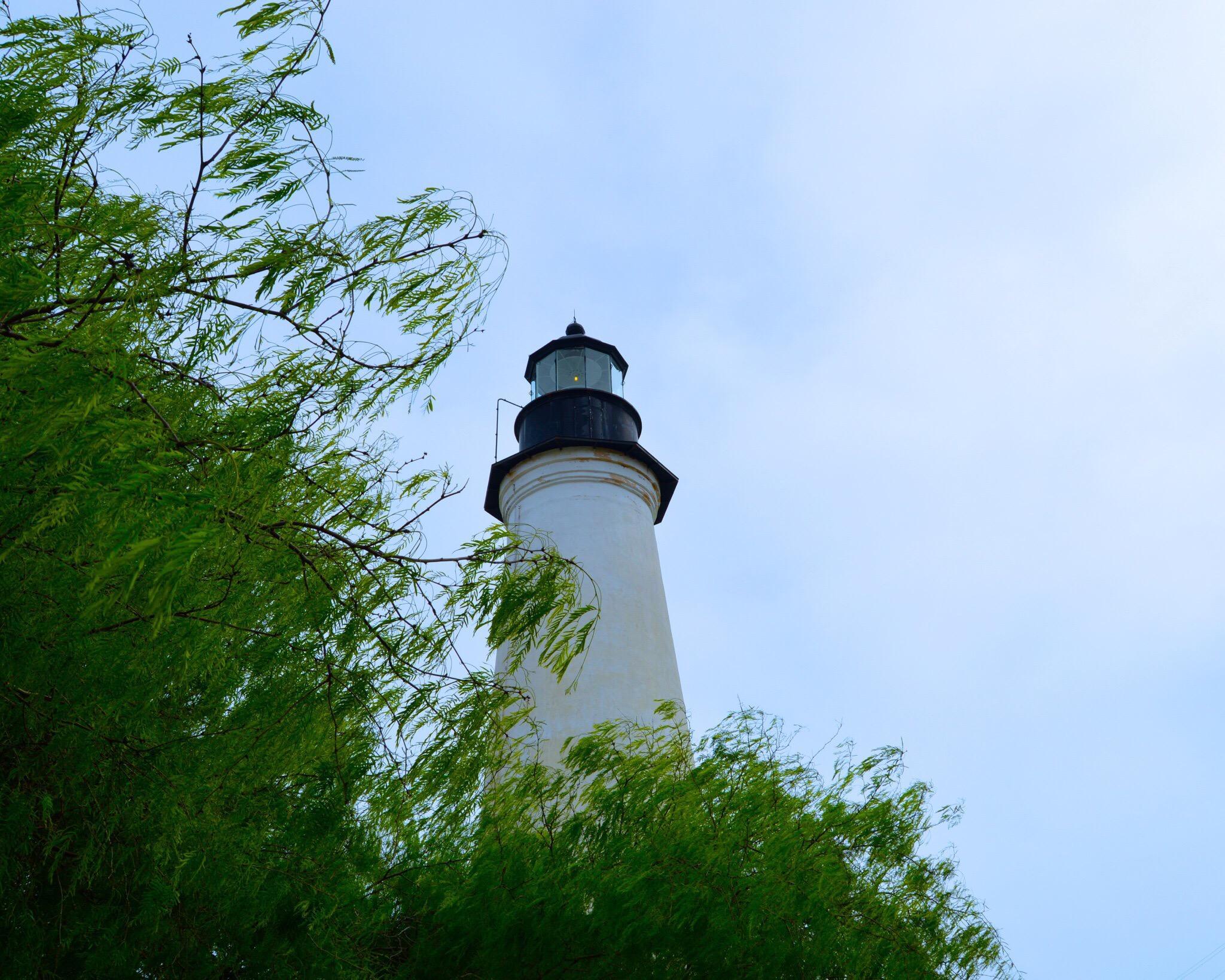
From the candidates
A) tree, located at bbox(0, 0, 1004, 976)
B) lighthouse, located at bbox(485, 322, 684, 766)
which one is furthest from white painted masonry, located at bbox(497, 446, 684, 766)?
tree, located at bbox(0, 0, 1004, 976)

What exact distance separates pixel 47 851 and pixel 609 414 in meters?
8.28

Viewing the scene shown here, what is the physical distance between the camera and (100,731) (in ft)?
9.98

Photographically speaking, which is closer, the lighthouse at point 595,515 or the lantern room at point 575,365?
the lighthouse at point 595,515

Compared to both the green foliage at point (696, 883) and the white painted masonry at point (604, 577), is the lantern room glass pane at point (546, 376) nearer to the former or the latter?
the white painted masonry at point (604, 577)

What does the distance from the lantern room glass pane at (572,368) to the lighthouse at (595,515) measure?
0.5 inches

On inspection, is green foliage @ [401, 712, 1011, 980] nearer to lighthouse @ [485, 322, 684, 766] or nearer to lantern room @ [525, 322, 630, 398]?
lighthouse @ [485, 322, 684, 766]

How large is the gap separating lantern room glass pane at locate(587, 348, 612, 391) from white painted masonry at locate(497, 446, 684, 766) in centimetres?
151

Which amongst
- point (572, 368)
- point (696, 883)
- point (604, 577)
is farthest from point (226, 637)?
point (572, 368)

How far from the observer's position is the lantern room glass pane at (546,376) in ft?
38.5

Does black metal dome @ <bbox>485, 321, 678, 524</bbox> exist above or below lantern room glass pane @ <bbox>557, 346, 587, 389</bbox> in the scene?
below

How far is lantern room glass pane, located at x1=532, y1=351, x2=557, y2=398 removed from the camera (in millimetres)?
11727

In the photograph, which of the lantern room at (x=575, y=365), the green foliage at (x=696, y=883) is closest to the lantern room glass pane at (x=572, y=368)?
the lantern room at (x=575, y=365)

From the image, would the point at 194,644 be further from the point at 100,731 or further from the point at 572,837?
the point at 572,837

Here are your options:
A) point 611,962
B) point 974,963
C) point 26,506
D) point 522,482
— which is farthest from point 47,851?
point 522,482
